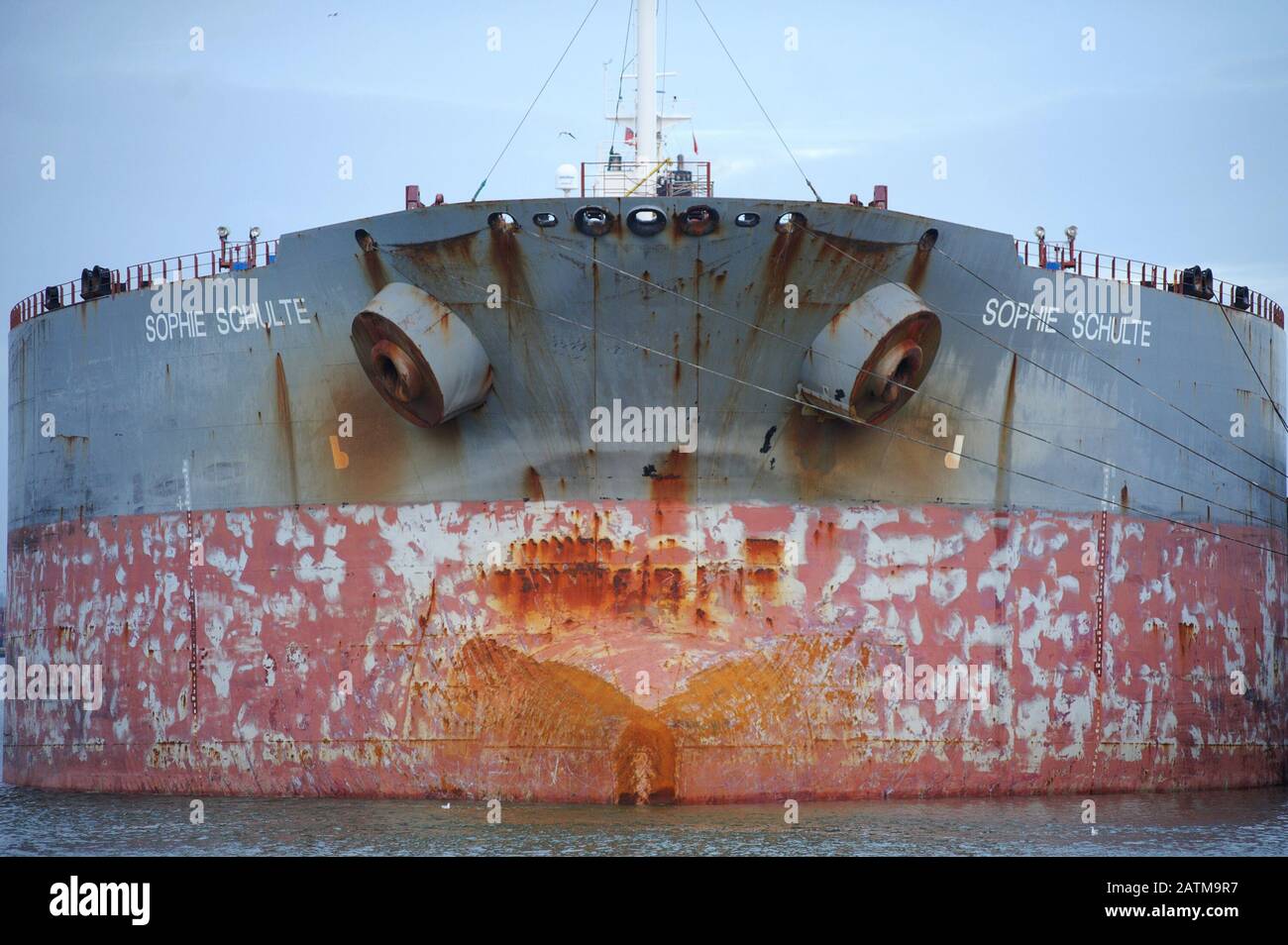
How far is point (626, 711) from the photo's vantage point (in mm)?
19781

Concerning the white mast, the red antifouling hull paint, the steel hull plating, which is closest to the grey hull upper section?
the steel hull plating

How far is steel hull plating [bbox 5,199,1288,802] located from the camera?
794 inches

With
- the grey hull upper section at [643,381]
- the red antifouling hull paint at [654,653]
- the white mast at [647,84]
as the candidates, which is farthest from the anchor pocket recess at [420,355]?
the white mast at [647,84]

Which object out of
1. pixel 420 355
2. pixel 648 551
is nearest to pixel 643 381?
pixel 648 551

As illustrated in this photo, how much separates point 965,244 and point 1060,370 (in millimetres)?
2271

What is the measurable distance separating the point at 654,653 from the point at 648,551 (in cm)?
120

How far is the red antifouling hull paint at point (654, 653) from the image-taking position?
20.1 metres

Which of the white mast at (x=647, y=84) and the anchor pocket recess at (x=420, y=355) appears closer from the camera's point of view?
the anchor pocket recess at (x=420, y=355)

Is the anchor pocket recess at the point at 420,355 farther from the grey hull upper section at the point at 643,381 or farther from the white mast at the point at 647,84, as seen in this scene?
the white mast at the point at 647,84

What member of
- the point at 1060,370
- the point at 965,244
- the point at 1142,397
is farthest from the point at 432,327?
the point at 1142,397

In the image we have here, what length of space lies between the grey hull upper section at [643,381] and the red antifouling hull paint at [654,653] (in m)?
0.41

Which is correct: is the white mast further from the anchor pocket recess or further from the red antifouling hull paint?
the red antifouling hull paint

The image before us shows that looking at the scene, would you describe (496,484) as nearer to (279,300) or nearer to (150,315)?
(279,300)

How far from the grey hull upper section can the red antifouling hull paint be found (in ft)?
1.33
